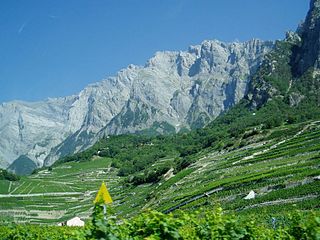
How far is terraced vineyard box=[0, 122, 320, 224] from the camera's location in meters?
57.9

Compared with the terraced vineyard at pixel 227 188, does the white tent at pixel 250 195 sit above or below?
below

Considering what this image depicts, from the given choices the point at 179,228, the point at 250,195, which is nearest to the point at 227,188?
the point at 250,195

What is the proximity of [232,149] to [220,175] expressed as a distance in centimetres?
4421

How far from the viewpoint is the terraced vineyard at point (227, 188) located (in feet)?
190

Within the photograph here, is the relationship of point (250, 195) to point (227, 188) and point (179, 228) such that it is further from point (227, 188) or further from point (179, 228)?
point (179, 228)

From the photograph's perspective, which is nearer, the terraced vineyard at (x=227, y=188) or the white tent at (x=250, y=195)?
the terraced vineyard at (x=227, y=188)

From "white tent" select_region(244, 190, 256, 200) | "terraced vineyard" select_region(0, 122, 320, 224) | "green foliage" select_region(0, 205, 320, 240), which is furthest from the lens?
"white tent" select_region(244, 190, 256, 200)

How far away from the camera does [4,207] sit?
138 m

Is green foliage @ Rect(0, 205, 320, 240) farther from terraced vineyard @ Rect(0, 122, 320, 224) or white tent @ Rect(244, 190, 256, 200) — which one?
white tent @ Rect(244, 190, 256, 200)

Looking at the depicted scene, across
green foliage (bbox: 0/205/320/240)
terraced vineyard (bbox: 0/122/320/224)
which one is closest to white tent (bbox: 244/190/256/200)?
terraced vineyard (bbox: 0/122/320/224)

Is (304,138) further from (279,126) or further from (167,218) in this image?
(167,218)

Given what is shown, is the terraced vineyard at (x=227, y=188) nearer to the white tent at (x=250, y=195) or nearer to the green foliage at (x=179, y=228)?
the white tent at (x=250, y=195)

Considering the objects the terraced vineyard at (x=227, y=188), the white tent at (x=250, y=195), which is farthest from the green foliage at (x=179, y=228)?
the white tent at (x=250, y=195)

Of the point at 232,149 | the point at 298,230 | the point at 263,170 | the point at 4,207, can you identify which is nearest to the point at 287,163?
the point at 263,170
